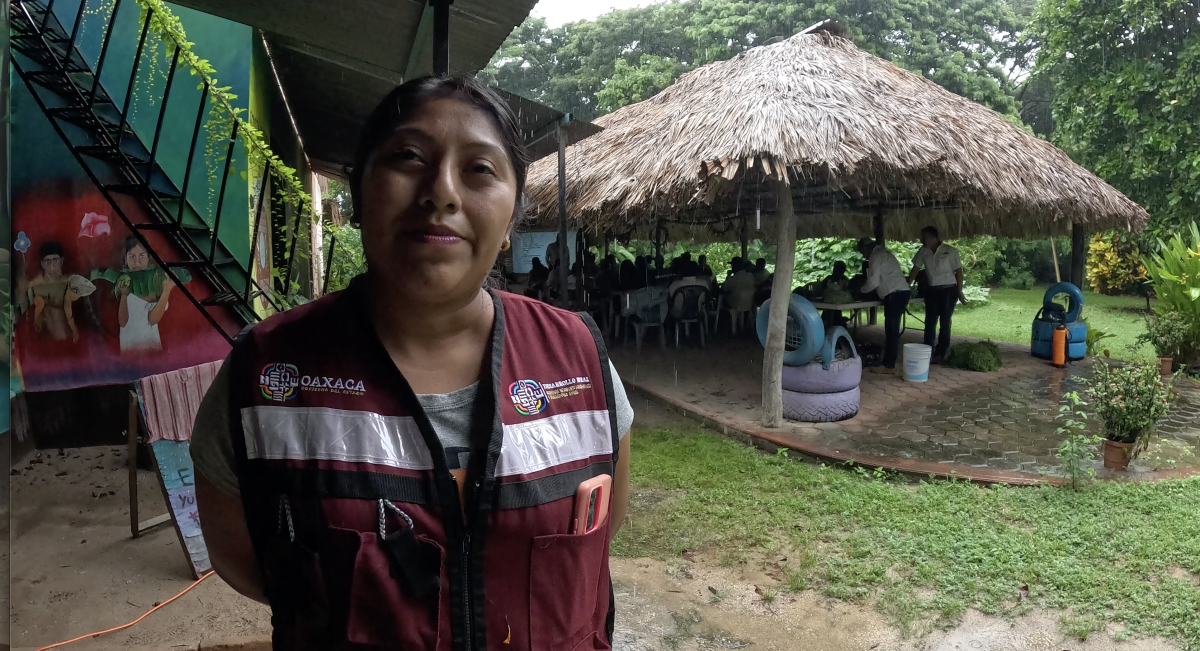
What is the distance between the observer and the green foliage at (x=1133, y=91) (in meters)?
11.4

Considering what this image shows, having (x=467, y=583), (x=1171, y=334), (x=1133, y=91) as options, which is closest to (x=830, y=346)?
(x=1171, y=334)

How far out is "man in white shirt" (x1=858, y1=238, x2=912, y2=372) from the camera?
28.2 feet

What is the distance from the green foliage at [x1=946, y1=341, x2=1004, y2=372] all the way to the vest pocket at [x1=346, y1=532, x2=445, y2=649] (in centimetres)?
910

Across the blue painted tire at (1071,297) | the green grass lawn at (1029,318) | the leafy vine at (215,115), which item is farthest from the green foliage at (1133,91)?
the leafy vine at (215,115)

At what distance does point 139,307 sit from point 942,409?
7.08m

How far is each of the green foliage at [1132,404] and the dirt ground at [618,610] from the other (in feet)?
7.83

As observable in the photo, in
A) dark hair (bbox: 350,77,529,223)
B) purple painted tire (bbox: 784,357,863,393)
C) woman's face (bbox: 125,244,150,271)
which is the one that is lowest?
purple painted tire (bbox: 784,357,863,393)

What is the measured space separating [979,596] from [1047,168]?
21.4ft

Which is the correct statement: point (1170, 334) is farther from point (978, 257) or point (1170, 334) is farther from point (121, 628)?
point (978, 257)

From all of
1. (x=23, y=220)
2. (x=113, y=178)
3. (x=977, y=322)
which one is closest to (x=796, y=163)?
(x=113, y=178)

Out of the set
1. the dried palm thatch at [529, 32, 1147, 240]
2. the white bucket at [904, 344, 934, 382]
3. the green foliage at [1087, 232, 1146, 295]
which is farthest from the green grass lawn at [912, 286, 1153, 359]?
the white bucket at [904, 344, 934, 382]

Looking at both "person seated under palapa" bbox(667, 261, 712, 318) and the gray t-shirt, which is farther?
"person seated under palapa" bbox(667, 261, 712, 318)

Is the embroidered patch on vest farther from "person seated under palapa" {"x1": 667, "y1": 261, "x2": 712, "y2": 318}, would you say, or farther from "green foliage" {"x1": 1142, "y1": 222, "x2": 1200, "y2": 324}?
"green foliage" {"x1": 1142, "y1": 222, "x2": 1200, "y2": 324}

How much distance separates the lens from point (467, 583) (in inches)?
45.1
